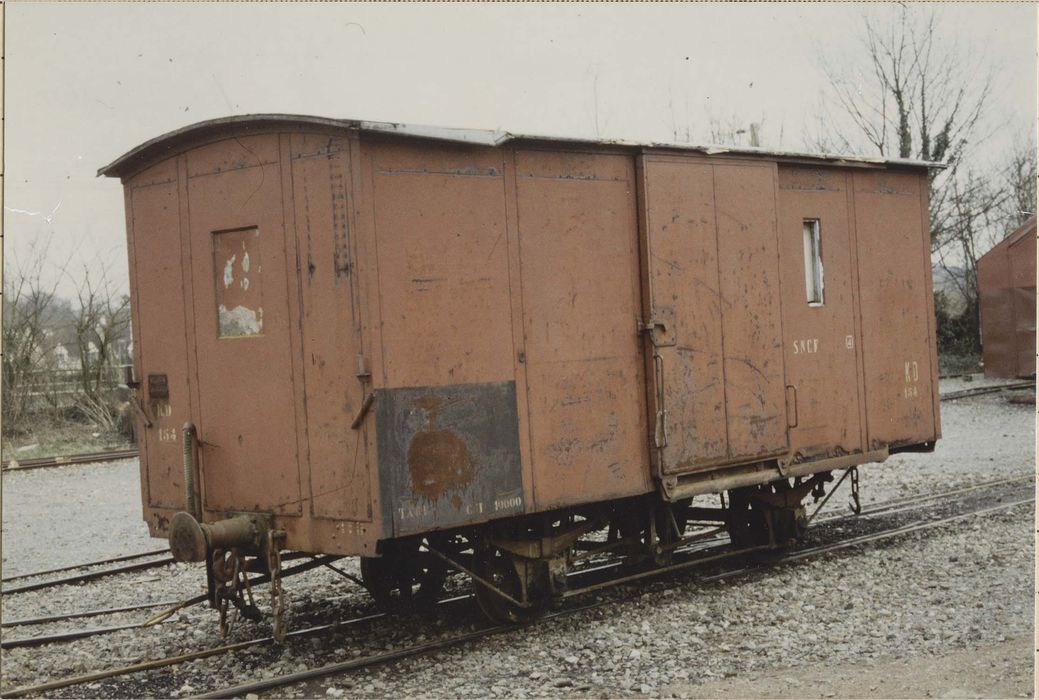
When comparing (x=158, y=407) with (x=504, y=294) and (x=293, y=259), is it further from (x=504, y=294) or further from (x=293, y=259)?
(x=504, y=294)

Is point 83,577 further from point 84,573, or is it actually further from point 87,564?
point 87,564

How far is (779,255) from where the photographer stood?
847 cm

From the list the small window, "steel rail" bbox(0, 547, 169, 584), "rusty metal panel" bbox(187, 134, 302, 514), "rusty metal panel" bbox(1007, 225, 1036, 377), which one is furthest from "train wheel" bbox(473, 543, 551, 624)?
"rusty metal panel" bbox(1007, 225, 1036, 377)

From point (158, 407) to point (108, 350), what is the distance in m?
15.2

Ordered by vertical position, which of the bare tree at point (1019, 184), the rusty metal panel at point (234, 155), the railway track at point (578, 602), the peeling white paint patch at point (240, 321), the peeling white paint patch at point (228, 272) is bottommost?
the railway track at point (578, 602)

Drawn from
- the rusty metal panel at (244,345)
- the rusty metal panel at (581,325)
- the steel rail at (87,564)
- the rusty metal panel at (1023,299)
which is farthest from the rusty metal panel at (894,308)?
the rusty metal panel at (1023,299)

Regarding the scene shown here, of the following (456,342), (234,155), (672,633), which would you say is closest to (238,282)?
(234,155)

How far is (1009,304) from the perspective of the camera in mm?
22641

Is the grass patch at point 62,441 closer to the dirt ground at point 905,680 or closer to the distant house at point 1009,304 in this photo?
the dirt ground at point 905,680

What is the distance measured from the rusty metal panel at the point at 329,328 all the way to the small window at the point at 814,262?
4.58 m

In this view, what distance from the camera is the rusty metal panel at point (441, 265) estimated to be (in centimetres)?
618

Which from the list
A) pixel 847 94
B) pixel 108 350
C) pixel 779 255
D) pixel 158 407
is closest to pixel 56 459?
pixel 108 350

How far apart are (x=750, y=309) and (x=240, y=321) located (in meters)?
4.03

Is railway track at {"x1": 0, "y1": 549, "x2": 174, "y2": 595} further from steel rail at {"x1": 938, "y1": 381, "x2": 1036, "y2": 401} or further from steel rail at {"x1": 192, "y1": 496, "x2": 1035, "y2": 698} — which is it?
steel rail at {"x1": 938, "y1": 381, "x2": 1036, "y2": 401}
